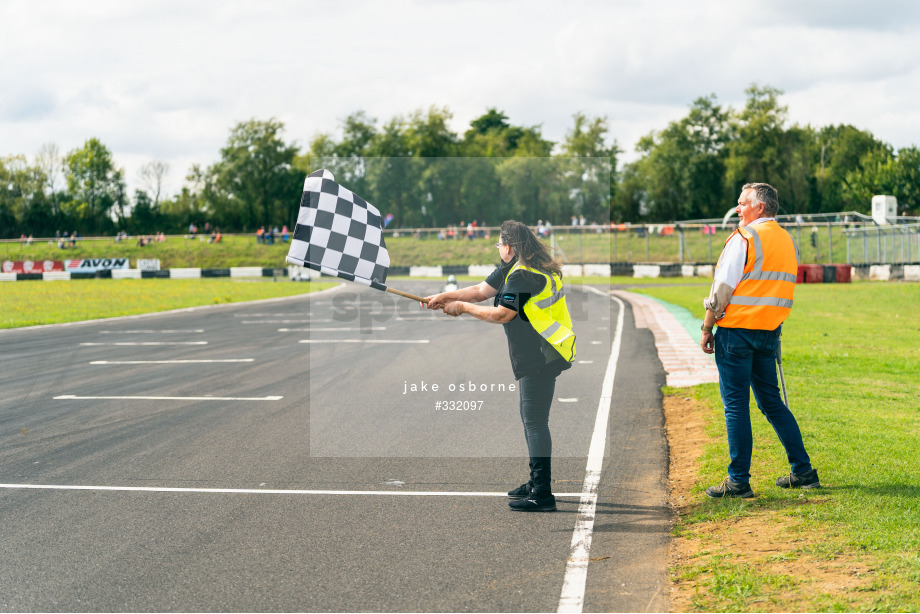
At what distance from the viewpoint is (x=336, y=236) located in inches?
216

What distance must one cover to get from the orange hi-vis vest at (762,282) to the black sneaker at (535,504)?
161 cm

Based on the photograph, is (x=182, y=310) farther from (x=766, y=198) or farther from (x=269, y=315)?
(x=766, y=198)

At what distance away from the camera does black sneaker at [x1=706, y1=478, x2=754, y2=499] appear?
4996mm

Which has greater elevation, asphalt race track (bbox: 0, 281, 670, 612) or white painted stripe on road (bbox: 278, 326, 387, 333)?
white painted stripe on road (bbox: 278, 326, 387, 333)

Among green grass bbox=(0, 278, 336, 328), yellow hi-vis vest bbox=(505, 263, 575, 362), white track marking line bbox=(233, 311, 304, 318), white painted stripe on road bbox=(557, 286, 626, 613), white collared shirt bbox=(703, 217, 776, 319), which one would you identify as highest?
white collared shirt bbox=(703, 217, 776, 319)

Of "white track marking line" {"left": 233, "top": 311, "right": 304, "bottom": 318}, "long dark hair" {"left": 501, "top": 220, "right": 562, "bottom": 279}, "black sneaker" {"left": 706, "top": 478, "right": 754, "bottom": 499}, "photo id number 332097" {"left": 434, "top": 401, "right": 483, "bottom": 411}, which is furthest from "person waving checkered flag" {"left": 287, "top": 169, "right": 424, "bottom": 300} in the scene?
"white track marking line" {"left": 233, "top": 311, "right": 304, "bottom": 318}

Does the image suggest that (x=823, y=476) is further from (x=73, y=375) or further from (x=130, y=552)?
(x=73, y=375)

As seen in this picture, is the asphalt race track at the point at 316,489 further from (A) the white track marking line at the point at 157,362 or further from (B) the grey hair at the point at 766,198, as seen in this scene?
(B) the grey hair at the point at 766,198

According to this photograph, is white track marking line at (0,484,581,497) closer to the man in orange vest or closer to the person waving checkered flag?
the man in orange vest

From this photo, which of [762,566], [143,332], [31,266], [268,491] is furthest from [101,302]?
[31,266]

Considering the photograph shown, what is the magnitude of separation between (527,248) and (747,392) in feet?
5.53

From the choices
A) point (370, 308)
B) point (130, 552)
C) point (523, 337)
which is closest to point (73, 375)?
point (130, 552)

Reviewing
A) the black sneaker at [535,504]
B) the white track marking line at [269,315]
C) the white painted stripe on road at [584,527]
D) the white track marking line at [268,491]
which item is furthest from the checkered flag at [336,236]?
the white track marking line at [269,315]

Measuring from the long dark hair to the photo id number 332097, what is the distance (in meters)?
3.53
